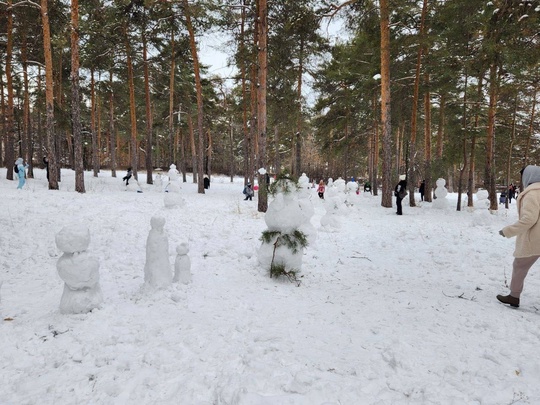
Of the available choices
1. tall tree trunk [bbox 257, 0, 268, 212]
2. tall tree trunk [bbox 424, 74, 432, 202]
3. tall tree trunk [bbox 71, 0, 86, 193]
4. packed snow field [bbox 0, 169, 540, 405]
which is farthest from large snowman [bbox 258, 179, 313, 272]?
tall tree trunk [bbox 424, 74, 432, 202]

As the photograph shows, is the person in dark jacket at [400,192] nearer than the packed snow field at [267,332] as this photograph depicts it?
No

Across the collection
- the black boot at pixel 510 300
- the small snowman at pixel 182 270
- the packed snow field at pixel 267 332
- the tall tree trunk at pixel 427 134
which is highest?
the tall tree trunk at pixel 427 134

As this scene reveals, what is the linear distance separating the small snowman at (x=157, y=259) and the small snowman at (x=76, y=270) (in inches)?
26.7

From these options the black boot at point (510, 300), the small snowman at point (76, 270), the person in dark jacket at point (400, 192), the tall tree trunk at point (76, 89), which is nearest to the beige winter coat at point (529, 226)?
the black boot at point (510, 300)

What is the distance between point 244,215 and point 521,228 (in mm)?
7489

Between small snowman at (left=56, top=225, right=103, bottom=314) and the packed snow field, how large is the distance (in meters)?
0.13

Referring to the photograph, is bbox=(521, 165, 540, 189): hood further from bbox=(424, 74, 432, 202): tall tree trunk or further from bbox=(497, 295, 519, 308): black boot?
bbox=(424, 74, 432, 202): tall tree trunk

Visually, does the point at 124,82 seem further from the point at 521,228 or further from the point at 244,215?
the point at 521,228

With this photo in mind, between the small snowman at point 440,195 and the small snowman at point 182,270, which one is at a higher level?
the small snowman at point 440,195

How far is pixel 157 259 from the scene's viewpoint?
388 centimetres

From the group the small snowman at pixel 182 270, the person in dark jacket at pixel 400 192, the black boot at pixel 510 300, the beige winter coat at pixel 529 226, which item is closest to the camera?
the beige winter coat at pixel 529 226

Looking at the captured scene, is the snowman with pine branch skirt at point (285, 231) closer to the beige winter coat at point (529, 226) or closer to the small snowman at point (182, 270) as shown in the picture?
the small snowman at point (182, 270)

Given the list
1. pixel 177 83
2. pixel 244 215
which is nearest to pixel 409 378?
pixel 244 215

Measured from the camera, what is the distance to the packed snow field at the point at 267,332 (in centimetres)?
219
